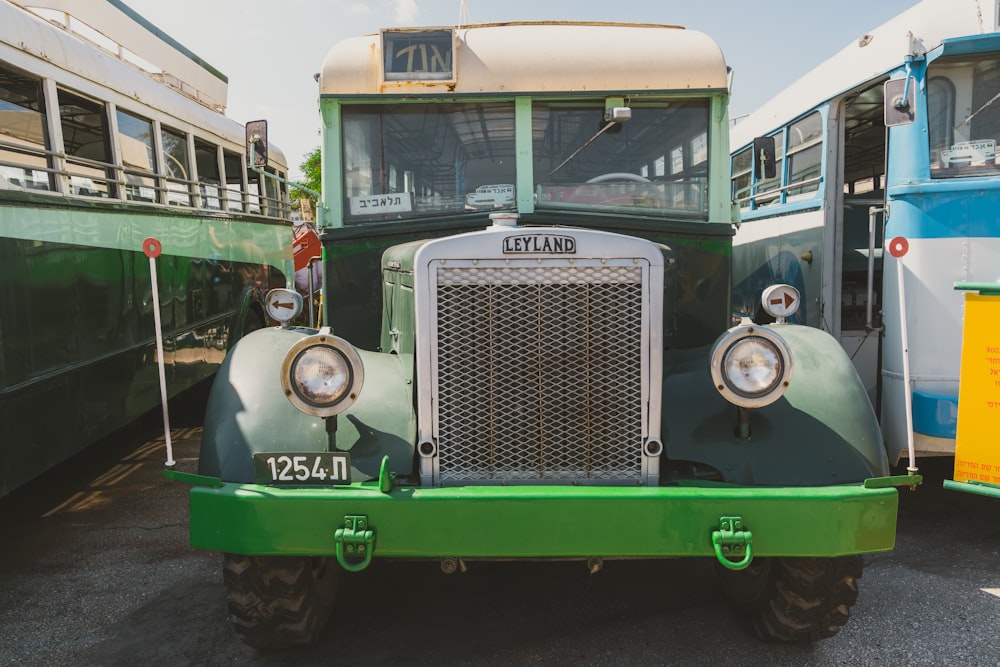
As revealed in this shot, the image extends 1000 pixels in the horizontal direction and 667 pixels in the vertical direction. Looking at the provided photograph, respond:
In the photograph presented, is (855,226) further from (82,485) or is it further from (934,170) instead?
(82,485)

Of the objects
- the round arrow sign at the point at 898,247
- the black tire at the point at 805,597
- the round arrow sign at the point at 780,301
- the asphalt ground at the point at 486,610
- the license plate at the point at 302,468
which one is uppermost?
the round arrow sign at the point at 898,247

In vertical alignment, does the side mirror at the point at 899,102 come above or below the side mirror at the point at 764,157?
above

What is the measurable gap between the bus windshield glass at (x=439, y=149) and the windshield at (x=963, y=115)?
2682 mm

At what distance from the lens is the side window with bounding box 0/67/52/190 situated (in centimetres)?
442

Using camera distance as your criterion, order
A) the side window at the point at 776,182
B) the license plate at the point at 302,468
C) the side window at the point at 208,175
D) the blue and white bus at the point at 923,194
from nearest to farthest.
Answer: the license plate at the point at 302,468
the blue and white bus at the point at 923,194
the side window at the point at 776,182
the side window at the point at 208,175

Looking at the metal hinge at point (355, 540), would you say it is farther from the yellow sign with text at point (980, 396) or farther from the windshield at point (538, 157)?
the yellow sign with text at point (980, 396)

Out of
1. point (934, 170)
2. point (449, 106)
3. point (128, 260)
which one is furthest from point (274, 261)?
point (934, 170)

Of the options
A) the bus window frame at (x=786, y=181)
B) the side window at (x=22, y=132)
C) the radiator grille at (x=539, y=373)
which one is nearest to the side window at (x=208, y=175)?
the side window at (x=22, y=132)

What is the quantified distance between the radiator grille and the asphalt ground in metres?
0.90

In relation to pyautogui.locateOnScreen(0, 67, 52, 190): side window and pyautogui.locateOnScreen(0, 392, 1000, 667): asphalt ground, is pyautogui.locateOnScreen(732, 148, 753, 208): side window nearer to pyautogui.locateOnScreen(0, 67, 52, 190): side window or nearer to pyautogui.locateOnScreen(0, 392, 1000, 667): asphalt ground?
pyautogui.locateOnScreen(0, 392, 1000, 667): asphalt ground

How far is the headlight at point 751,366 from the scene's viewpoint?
114 inches

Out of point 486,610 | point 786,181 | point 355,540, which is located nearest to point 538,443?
point 355,540

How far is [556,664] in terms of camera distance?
10.6 feet

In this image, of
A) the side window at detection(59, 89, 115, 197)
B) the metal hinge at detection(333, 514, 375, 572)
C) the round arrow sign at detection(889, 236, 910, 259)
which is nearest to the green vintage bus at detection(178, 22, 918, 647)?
the metal hinge at detection(333, 514, 375, 572)
